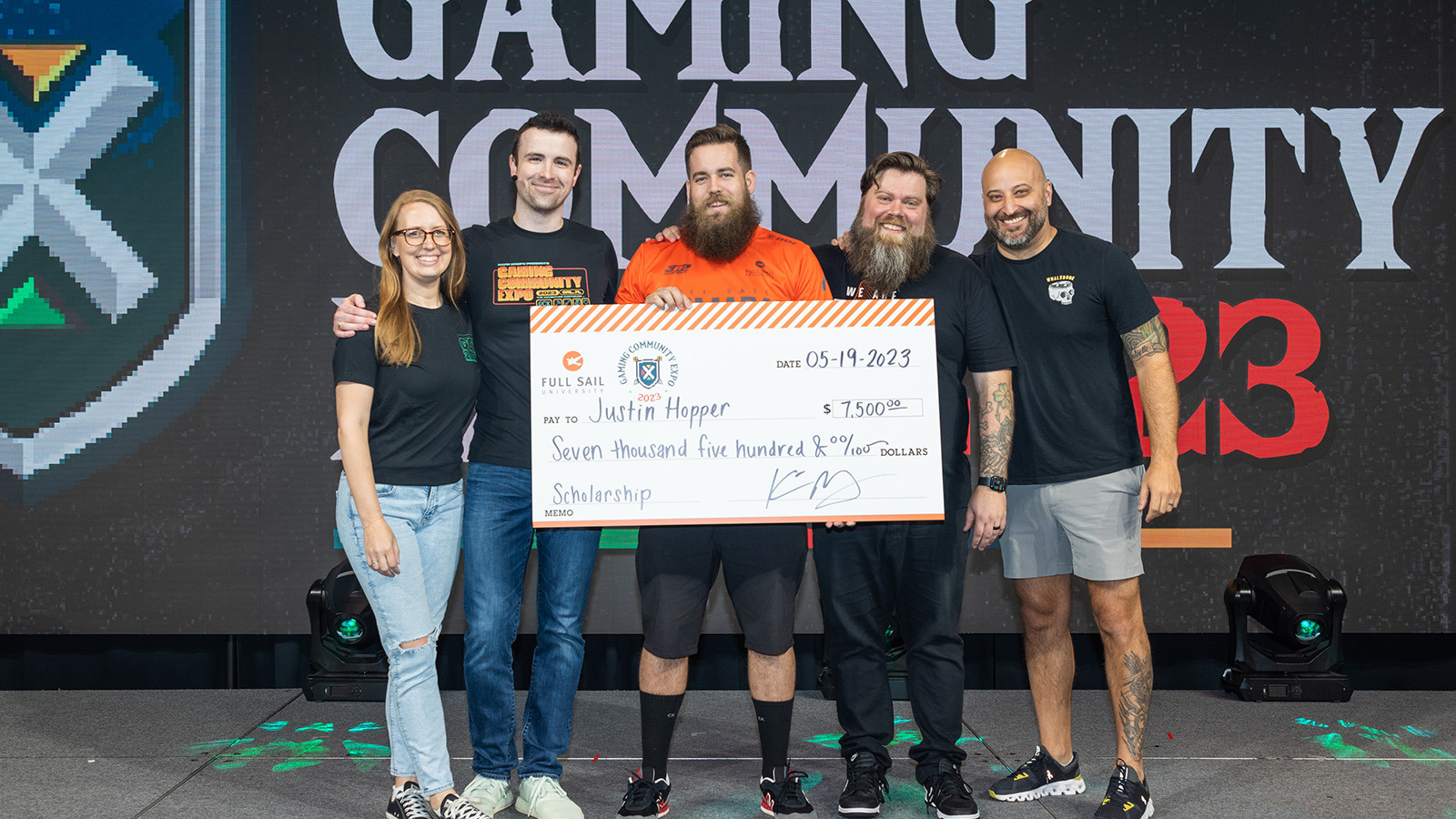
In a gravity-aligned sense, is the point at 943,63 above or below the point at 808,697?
above

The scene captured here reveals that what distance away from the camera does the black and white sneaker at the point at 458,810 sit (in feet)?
7.55

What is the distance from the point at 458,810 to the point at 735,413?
1.24m

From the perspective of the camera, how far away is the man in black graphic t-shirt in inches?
96.9

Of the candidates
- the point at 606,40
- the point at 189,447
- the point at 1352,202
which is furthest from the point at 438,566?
the point at 1352,202

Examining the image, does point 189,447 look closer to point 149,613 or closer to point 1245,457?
point 149,613

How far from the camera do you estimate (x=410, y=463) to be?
2.29m

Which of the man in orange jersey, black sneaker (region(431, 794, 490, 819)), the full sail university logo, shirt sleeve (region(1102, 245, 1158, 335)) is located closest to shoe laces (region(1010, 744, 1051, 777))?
the man in orange jersey

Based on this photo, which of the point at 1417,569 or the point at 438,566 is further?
the point at 1417,569

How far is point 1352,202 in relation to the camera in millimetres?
3938

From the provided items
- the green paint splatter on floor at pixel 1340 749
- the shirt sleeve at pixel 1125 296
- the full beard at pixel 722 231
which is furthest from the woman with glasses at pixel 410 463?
the green paint splatter on floor at pixel 1340 749

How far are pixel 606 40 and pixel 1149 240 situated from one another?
253cm

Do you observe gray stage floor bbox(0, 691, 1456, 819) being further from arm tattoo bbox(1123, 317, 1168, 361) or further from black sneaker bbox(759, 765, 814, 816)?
arm tattoo bbox(1123, 317, 1168, 361)

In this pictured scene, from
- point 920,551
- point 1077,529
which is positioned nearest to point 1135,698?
point 1077,529

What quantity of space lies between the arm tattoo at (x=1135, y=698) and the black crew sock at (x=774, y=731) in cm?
95
